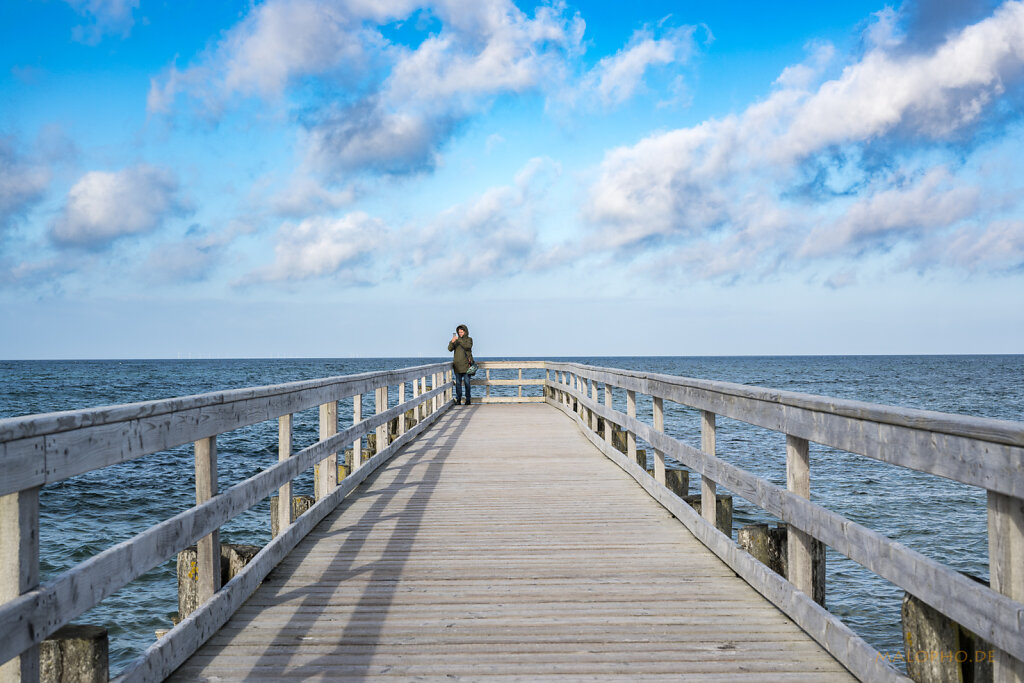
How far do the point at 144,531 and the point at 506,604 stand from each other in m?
1.85

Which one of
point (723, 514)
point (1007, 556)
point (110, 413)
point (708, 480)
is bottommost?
point (723, 514)

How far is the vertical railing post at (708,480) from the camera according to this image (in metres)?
4.97

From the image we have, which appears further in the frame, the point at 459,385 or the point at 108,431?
the point at 459,385

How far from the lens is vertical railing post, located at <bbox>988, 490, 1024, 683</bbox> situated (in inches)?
79.1

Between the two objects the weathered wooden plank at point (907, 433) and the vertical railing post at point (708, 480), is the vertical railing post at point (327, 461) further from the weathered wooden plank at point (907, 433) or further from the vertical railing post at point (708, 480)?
the weathered wooden plank at point (907, 433)

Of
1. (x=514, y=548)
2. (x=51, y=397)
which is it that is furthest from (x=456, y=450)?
(x=51, y=397)

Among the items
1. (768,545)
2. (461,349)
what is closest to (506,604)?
(768,545)

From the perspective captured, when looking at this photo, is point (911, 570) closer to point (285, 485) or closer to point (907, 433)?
point (907, 433)

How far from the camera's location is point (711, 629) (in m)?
3.61

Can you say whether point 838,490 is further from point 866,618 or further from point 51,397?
point 51,397

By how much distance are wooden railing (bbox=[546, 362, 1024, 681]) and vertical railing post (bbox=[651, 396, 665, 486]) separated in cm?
88

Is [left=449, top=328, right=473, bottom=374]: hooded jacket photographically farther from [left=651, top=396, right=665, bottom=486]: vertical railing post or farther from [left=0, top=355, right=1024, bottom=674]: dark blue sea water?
[left=651, top=396, right=665, bottom=486]: vertical railing post

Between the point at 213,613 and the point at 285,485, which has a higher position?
the point at 285,485

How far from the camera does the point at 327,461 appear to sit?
21.2 feet
